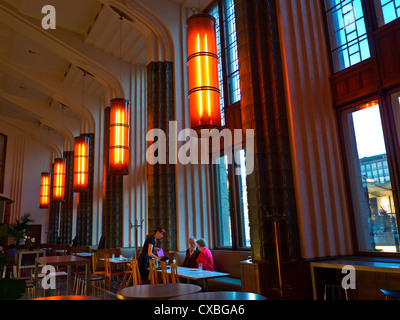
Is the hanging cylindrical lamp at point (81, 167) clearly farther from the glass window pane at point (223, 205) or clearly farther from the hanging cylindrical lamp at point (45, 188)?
the hanging cylindrical lamp at point (45, 188)

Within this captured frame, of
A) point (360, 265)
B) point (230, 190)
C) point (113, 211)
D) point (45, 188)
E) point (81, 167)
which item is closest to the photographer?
point (360, 265)

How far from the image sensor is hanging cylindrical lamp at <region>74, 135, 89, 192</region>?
31.2 ft

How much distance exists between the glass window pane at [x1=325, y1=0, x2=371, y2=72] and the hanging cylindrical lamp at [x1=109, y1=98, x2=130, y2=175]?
426cm

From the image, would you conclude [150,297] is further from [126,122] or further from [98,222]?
[98,222]

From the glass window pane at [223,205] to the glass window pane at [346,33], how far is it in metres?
3.45

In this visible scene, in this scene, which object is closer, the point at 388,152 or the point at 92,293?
the point at 388,152

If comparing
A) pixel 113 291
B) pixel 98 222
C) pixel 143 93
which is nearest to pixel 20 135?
pixel 98 222

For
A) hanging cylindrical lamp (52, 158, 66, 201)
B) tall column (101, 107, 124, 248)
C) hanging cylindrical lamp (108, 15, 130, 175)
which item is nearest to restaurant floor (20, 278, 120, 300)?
tall column (101, 107, 124, 248)

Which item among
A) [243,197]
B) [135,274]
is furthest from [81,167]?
[243,197]

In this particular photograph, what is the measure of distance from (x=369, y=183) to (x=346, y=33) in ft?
7.96

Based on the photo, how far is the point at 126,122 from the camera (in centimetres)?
725

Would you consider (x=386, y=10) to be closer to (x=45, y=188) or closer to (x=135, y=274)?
(x=135, y=274)

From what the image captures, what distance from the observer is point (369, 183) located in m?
4.89

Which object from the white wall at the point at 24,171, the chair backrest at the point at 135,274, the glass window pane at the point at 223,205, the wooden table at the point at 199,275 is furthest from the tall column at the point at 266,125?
the white wall at the point at 24,171
